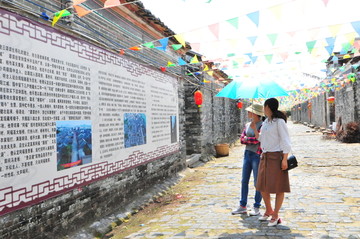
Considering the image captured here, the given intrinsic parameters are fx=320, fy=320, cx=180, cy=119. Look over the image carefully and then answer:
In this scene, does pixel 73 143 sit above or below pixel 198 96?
below

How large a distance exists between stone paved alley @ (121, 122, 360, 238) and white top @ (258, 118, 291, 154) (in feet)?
3.66

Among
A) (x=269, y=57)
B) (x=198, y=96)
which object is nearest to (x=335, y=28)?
(x=269, y=57)

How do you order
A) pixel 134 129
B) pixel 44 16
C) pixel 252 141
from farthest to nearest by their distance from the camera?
pixel 134 129 < pixel 252 141 < pixel 44 16

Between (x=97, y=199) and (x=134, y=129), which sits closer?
(x=97, y=199)

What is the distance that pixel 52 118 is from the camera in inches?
158

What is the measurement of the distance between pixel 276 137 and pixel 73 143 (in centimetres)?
280

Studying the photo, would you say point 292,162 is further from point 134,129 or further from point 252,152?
point 134,129

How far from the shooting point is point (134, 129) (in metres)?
6.39

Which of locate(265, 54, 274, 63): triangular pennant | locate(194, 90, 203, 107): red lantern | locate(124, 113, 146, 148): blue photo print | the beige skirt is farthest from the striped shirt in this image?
locate(194, 90, 203, 107): red lantern

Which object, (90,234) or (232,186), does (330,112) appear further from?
(90,234)

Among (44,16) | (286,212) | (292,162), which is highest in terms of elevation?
(44,16)

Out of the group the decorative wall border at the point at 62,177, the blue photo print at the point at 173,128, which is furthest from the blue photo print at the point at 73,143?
the blue photo print at the point at 173,128

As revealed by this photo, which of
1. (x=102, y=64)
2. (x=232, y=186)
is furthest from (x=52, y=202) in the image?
(x=232, y=186)

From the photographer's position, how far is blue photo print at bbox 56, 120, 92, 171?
4.17 m
